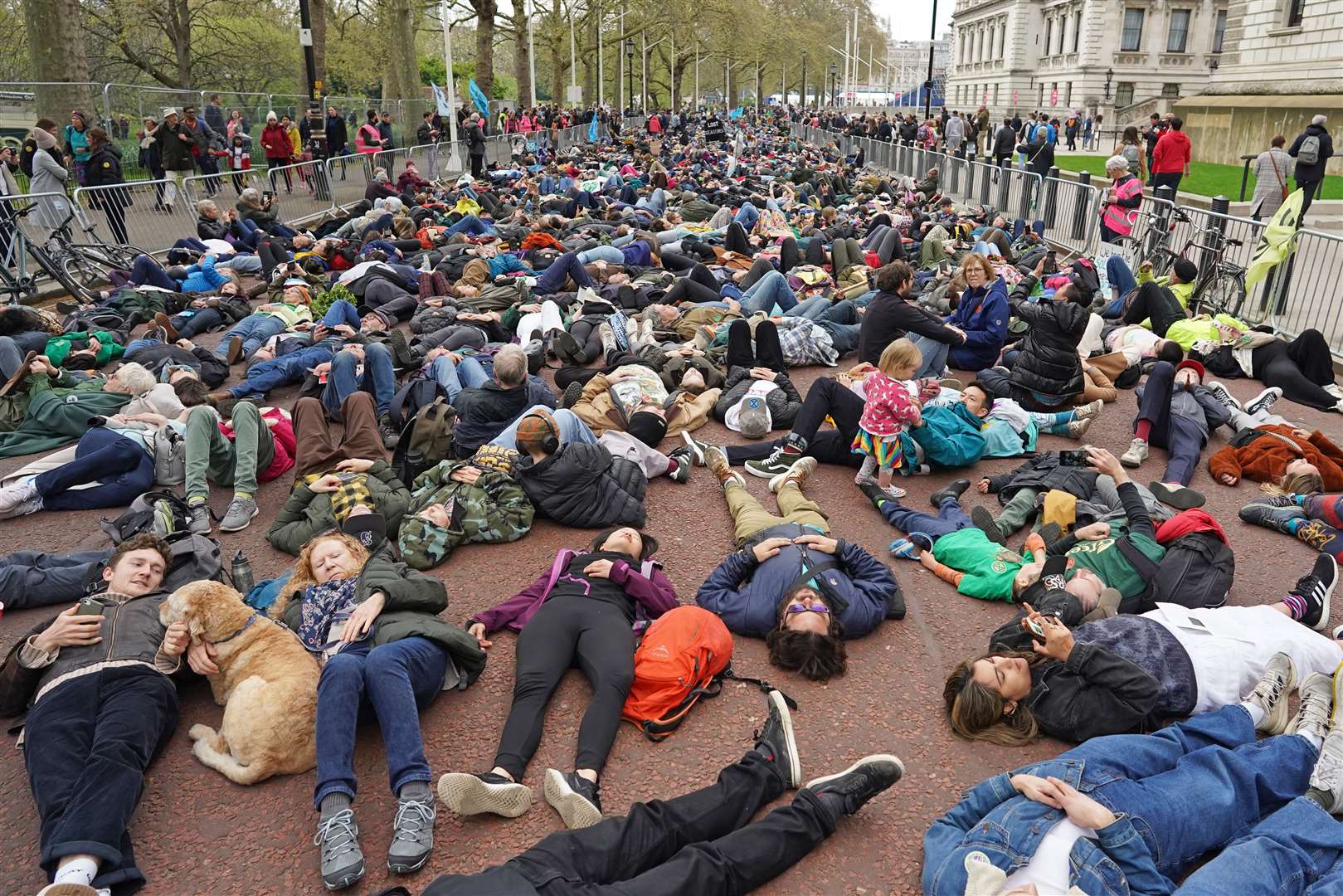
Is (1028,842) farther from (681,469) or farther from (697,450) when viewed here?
(697,450)

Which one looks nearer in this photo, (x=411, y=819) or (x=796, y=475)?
(x=411, y=819)

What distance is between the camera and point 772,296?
11336mm

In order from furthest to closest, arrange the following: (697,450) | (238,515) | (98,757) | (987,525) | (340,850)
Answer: (697,450) → (238,515) → (987,525) → (98,757) → (340,850)

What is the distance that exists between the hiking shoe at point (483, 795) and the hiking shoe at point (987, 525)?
3550 millimetres

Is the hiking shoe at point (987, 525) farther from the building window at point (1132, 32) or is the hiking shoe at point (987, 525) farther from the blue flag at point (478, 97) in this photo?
the building window at point (1132, 32)

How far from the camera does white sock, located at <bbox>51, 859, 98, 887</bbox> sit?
312cm

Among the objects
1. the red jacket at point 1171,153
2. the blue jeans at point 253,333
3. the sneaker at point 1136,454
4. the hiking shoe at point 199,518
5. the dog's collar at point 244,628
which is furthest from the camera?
the red jacket at point 1171,153

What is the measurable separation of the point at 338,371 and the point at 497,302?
3864mm

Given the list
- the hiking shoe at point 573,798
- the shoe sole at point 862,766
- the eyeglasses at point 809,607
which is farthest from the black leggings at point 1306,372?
the hiking shoe at point 573,798

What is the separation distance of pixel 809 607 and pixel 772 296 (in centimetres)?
721

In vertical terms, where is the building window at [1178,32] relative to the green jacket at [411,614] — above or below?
above

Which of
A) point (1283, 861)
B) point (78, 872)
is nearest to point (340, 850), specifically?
point (78, 872)

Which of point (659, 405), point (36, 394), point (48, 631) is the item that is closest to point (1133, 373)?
point (659, 405)

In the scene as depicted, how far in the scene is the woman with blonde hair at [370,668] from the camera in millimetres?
3426
